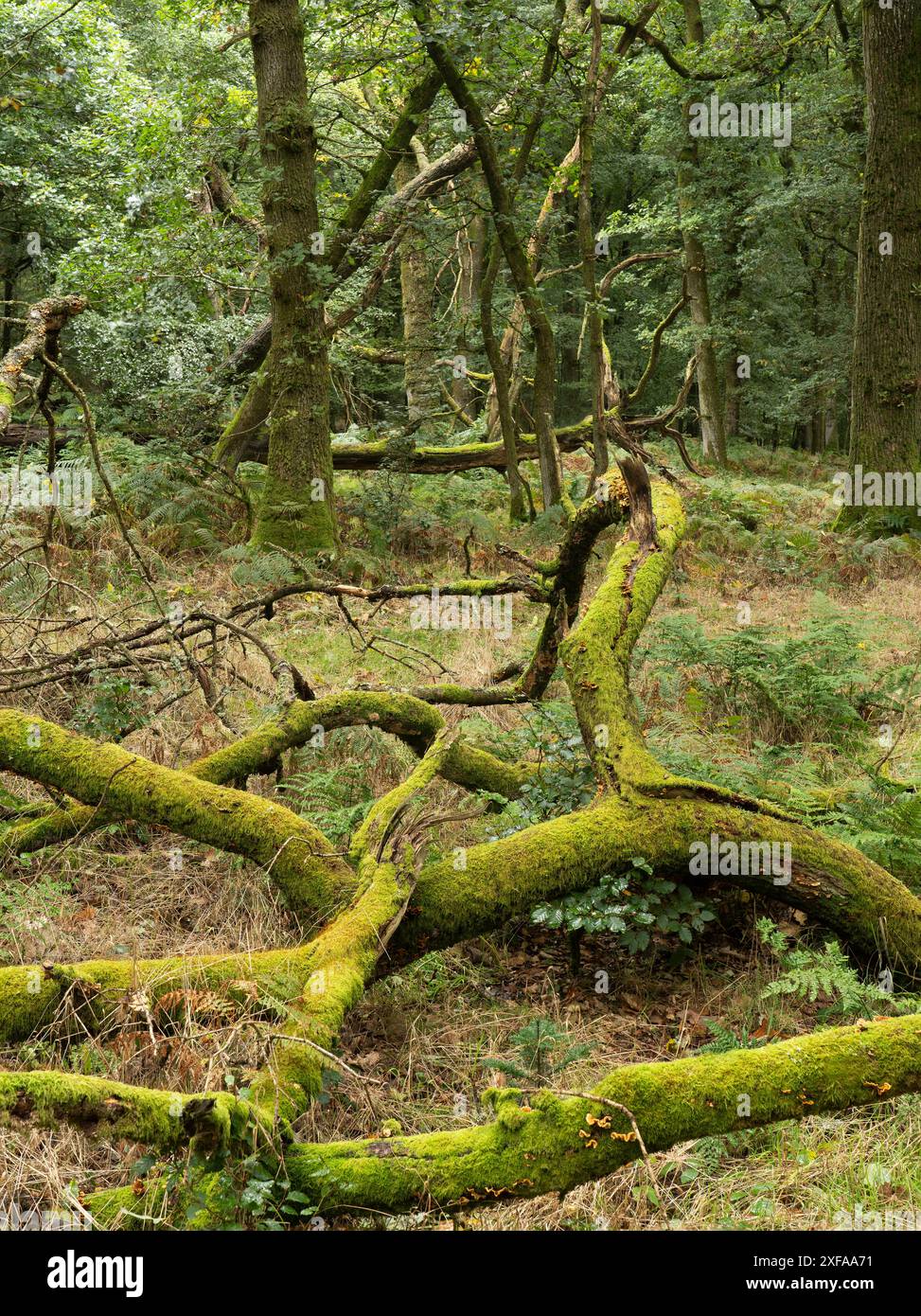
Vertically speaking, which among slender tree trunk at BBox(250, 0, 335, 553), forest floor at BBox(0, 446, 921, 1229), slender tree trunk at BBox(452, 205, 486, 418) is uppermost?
slender tree trunk at BBox(452, 205, 486, 418)

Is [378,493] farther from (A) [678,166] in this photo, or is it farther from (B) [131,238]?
(A) [678,166]

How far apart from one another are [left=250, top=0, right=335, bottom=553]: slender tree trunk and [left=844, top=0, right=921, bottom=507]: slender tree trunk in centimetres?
651

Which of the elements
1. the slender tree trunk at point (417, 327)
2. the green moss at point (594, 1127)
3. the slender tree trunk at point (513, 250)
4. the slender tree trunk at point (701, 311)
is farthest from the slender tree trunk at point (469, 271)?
the green moss at point (594, 1127)

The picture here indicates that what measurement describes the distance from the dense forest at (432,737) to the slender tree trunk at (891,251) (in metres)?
0.05

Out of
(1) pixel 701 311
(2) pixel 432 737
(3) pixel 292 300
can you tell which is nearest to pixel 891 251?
(3) pixel 292 300

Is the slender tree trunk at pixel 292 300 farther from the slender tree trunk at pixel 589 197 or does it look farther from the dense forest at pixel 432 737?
the slender tree trunk at pixel 589 197

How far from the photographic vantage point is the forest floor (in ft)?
8.61

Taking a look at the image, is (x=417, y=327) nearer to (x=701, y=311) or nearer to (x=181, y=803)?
(x=701, y=311)

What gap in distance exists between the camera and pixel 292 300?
995cm

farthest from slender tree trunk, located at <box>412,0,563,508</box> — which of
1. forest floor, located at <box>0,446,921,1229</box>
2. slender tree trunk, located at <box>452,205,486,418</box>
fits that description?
slender tree trunk, located at <box>452,205,486,418</box>

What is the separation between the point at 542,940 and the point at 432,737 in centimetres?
123

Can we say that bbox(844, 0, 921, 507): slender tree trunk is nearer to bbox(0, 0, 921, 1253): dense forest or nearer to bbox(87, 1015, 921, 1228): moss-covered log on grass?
bbox(0, 0, 921, 1253): dense forest

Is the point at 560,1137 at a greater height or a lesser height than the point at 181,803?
lesser

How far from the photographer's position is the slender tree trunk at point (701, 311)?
731 inches
